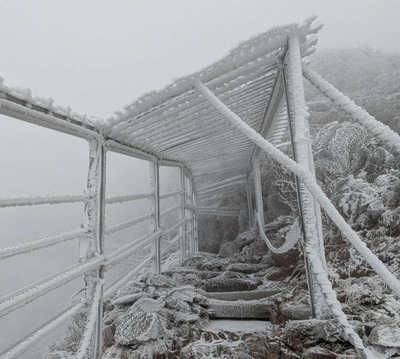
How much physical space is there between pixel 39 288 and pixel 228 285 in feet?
11.3

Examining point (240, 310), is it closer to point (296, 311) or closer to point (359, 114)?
point (296, 311)

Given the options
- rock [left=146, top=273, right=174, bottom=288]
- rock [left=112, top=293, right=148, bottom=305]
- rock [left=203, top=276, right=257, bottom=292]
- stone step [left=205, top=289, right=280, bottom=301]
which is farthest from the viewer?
rock [left=203, top=276, right=257, bottom=292]

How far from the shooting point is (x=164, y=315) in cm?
313

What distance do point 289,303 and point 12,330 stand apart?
4300 centimetres

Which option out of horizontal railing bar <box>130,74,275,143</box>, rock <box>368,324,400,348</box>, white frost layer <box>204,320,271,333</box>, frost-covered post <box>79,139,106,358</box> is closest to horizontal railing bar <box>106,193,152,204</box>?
frost-covered post <box>79,139,106,358</box>

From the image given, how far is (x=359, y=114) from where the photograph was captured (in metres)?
2.13

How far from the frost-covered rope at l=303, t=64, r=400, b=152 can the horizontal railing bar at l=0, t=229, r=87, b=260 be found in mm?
2798

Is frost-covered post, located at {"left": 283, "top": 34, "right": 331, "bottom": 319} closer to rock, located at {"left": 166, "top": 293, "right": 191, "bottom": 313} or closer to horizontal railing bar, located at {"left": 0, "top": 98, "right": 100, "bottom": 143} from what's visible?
rock, located at {"left": 166, "top": 293, "right": 191, "bottom": 313}

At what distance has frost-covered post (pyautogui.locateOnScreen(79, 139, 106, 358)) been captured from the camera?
271 centimetres

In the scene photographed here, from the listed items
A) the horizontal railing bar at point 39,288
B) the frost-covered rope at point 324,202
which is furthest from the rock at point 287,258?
the horizontal railing bar at point 39,288

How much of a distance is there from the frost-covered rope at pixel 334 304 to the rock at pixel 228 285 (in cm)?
251

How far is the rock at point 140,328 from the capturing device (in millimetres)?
2736

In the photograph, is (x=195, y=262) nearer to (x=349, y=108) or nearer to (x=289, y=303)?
(x=289, y=303)

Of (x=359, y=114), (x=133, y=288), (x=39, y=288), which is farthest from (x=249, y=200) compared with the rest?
(x=39, y=288)
